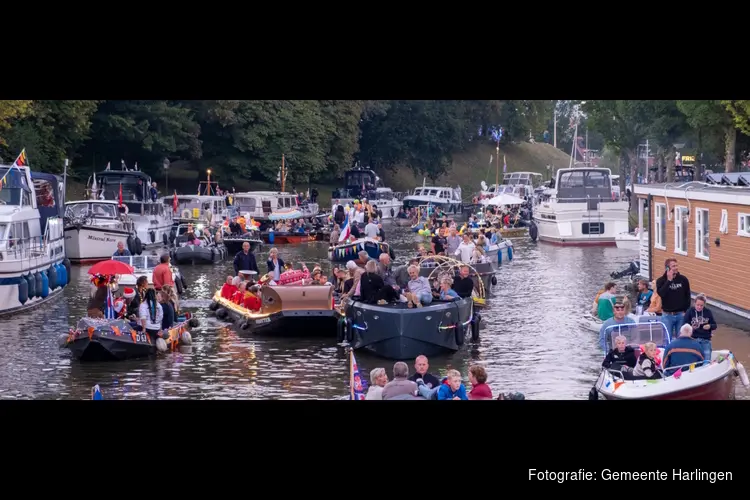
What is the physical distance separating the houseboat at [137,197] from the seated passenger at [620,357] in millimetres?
32727

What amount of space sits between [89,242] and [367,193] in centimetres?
3410

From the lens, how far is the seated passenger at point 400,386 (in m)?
14.3

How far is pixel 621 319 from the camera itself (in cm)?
1825

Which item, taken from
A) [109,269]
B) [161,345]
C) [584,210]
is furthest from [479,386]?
[584,210]

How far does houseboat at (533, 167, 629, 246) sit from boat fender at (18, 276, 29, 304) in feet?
85.9

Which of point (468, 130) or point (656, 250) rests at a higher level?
point (468, 130)

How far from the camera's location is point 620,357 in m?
16.3

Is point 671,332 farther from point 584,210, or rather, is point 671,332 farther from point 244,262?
point 584,210

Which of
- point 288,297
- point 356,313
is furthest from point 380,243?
point 356,313

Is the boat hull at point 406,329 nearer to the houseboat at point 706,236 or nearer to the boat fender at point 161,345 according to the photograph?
the boat fender at point 161,345

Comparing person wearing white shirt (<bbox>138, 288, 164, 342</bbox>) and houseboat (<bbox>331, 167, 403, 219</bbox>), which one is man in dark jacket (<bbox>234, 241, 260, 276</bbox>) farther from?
houseboat (<bbox>331, 167, 403, 219</bbox>)

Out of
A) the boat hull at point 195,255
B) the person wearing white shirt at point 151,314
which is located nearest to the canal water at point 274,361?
the person wearing white shirt at point 151,314
